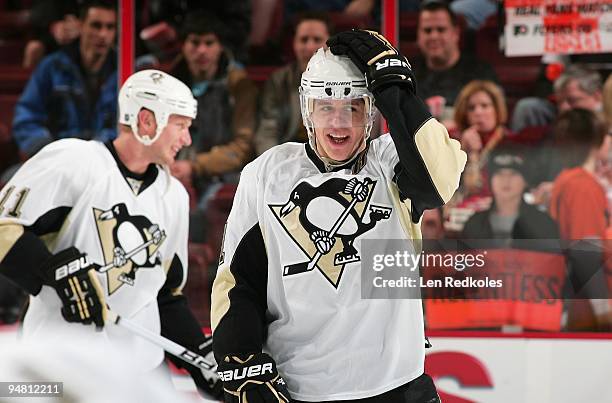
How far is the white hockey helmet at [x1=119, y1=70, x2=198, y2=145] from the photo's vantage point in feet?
9.23

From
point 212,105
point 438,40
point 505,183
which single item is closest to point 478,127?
point 505,183

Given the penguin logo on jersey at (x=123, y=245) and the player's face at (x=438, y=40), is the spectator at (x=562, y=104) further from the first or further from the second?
the penguin logo on jersey at (x=123, y=245)

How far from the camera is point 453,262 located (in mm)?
3078

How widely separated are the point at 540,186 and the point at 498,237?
226mm

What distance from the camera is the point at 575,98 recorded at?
3383 mm

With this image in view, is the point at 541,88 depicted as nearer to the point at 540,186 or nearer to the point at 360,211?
the point at 540,186

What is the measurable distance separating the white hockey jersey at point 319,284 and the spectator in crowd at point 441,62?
1.62 meters

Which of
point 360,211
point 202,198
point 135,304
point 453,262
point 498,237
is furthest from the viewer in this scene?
point 202,198

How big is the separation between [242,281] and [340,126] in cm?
32

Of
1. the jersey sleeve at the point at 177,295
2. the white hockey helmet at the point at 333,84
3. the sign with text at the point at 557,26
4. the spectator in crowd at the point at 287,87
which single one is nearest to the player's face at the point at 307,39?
the spectator in crowd at the point at 287,87

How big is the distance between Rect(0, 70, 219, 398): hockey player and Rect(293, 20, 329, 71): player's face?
0.74 meters

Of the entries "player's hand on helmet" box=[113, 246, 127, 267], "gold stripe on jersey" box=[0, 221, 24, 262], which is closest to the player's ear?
"player's hand on helmet" box=[113, 246, 127, 267]

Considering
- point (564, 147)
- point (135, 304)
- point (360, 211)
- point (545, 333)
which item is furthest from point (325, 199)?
point (564, 147)

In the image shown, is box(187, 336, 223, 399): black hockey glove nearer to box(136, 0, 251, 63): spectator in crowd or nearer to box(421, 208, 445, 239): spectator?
box(421, 208, 445, 239): spectator
